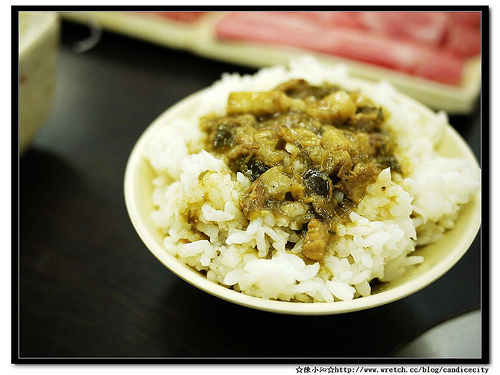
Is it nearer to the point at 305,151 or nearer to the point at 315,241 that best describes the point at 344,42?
the point at 305,151

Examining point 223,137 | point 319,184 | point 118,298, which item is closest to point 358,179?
point 319,184

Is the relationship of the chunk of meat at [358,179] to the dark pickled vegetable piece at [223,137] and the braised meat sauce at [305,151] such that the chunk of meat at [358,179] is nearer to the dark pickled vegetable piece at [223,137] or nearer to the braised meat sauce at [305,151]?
the braised meat sauce at [305,151]

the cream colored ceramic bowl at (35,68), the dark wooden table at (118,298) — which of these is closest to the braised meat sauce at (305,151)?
the dark wooden table at (118,298)

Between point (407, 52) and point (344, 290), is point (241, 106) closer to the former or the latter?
point (344, 290)

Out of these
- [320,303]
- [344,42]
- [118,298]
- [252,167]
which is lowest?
[118,298]

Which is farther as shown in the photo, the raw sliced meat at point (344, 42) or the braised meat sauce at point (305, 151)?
the raw sliced meat at point (344, 42)

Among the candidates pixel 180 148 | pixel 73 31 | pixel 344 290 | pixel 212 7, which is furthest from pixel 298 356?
pixel 73 31

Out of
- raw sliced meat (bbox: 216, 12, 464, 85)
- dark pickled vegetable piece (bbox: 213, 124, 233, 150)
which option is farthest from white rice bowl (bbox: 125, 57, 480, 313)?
raw sliced meat (bbox: 216, 12, 464, 85)
